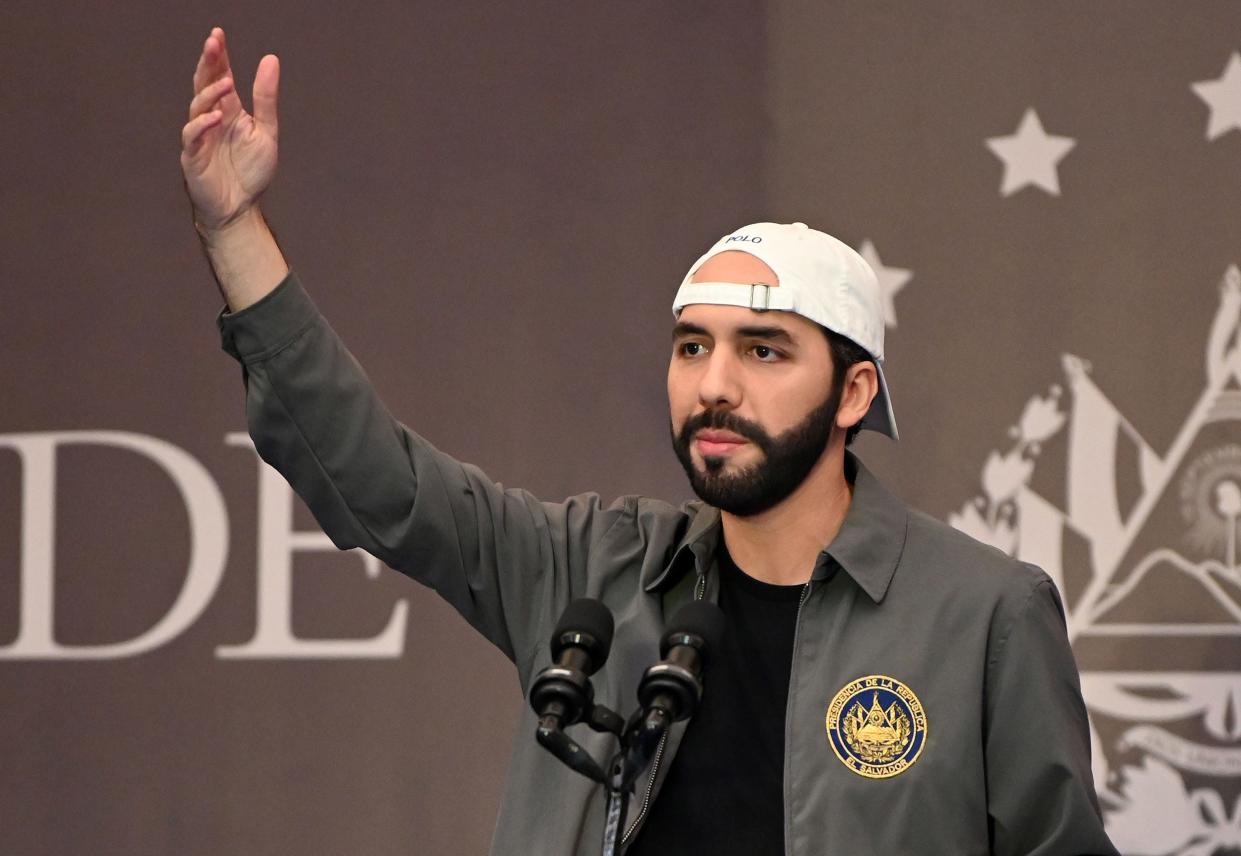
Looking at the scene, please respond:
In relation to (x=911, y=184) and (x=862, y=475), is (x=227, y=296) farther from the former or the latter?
(x=911, y=184)

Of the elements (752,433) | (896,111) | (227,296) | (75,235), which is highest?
(896,111)

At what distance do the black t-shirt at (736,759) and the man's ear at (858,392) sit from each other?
23 cm

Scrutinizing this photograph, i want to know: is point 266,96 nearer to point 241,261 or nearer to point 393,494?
point 241,261

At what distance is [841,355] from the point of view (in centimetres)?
202

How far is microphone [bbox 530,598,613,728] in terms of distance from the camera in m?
1.44

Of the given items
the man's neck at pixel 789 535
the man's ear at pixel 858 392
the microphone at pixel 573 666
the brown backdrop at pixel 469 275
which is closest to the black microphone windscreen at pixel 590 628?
the microphone at pixel 573 666

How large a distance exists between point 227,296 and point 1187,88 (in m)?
2.16

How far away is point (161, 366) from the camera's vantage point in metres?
3.18

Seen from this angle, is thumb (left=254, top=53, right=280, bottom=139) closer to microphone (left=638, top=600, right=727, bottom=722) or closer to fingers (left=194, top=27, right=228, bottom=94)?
fingers (left=194, top=27, right=228, bottom=94)

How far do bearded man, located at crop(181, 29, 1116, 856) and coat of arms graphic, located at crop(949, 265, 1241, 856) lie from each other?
114 centimetres

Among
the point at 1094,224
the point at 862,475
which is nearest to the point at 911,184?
the point at 1094,224

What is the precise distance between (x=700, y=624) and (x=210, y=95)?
0.76 metres

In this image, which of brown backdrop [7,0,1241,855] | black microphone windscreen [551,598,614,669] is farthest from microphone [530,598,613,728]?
brown backdrop [7,0,1241,855]

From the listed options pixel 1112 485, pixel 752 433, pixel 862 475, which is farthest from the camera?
pixel 1112 485
